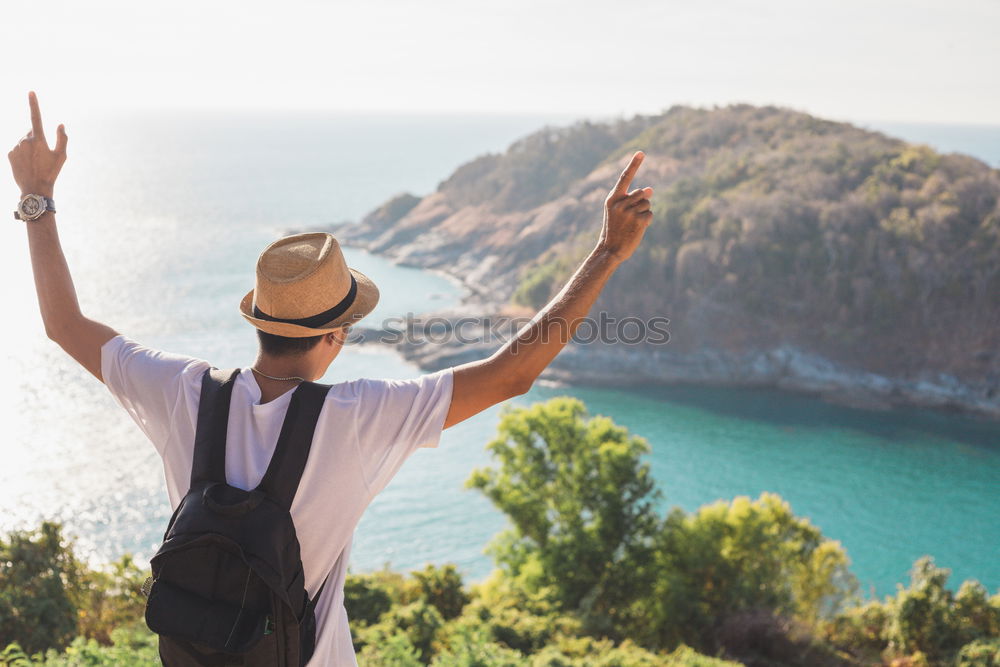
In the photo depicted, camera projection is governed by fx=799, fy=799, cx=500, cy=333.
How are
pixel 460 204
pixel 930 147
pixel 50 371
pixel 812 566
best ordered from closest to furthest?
pixel 812 566 → pixel 50 371 → pixel 930 147 → pixel 460 204

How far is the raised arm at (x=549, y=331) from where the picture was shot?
153 cm

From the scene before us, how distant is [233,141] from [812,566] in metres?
201

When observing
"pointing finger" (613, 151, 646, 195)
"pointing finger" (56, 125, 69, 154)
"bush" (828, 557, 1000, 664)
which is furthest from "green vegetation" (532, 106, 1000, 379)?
"pointing finger" (56, 125, 69, 154)

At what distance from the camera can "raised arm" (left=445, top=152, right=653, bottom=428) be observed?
153 centimetres

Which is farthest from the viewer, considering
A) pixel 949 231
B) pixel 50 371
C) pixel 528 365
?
pixel 949 231

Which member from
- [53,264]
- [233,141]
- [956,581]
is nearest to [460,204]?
[956,581]

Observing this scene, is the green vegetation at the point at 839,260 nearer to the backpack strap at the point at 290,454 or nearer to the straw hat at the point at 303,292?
the straw hat at the point at 303,292

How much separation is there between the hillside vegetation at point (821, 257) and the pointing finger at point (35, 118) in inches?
1689

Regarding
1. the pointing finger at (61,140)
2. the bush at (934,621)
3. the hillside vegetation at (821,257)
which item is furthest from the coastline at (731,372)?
the pointing finger at (61,140)

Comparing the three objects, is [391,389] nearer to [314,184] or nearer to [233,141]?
[314,184]

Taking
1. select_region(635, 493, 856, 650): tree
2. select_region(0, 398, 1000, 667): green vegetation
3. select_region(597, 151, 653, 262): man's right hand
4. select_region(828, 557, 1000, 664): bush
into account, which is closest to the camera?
select_region(597, 151, 653, 262): man's right hand

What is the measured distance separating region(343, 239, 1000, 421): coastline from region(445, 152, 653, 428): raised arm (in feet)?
124

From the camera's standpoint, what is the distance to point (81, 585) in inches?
310

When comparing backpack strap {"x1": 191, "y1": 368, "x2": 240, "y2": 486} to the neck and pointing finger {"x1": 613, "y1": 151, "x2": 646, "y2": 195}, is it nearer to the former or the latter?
the neck
